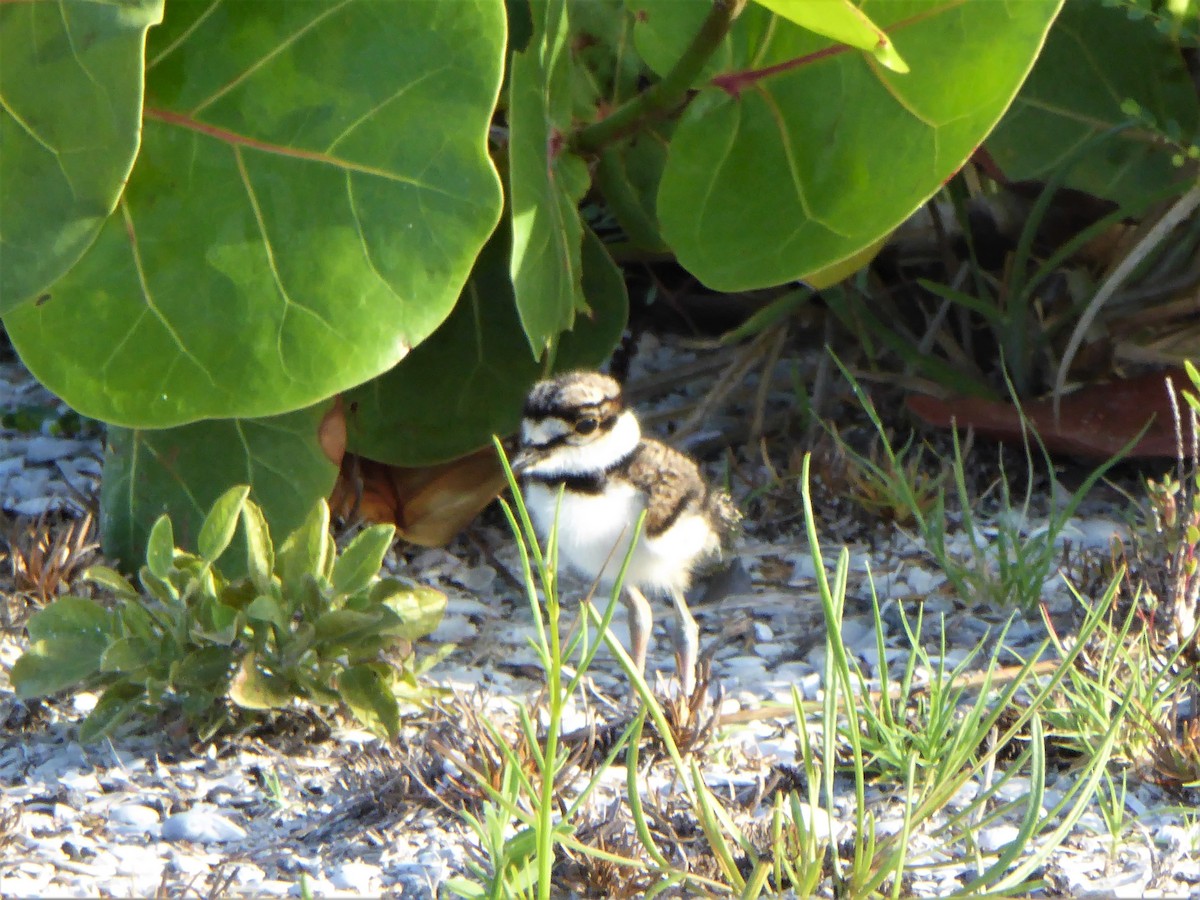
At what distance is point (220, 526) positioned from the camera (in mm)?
2480

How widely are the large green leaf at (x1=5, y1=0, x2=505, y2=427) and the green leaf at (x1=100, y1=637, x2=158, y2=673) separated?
46cm

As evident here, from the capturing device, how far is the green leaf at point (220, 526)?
2.46 m

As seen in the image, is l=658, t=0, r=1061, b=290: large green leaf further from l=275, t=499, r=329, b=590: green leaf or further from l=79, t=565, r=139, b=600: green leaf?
l=79, t=565, r=139, b=600: green leaf

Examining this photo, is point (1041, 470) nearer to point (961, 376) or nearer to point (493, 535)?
point (961, 376)

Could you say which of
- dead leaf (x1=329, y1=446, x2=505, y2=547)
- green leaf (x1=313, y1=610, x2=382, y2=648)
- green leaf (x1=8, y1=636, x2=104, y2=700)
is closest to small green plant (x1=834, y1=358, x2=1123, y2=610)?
dead leaf (x1=329, y1=446, x2=505, y2=547)

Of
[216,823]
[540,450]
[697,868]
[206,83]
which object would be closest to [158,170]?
[206,83]

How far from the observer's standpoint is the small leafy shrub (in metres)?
2.42

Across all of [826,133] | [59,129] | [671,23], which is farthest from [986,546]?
[59,129]

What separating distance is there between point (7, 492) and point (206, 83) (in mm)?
1305

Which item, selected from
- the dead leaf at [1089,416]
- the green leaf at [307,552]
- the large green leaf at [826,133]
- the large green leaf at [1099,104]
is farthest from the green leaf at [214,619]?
the large green leaf at [1099,104]

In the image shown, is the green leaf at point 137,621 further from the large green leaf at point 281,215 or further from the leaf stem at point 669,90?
the leaf stem at point 669,90

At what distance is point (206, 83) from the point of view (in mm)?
2691

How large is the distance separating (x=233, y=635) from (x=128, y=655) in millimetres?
174

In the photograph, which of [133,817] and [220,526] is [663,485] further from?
[133,817]
